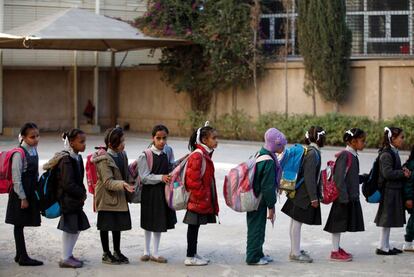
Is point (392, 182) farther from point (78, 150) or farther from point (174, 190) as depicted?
point (78, 150)

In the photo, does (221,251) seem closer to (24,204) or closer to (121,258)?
(121,258)

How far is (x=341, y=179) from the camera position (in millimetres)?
8648

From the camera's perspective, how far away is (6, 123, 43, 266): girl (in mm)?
8203

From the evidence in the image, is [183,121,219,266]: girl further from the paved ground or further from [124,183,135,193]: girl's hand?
[124,183,135,193]: girl's hand

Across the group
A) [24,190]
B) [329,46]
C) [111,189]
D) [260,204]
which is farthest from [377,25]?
[24,190]

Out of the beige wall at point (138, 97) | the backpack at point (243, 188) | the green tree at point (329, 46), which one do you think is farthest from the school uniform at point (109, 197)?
the beige wall at point (138, 97)

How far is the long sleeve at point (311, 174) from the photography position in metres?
8.58

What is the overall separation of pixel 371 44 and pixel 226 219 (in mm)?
12243

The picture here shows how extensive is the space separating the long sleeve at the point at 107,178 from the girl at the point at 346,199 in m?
2.25

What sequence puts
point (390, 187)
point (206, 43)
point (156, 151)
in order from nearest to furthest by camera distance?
1. point (156, 151)
2. point (390, 187)
3. point (206, 43)

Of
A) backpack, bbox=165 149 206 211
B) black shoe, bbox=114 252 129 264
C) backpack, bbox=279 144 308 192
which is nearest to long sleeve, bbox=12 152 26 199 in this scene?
black shoe, bbox=114 252 129 264

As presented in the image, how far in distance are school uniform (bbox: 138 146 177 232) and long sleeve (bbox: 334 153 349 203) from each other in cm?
174

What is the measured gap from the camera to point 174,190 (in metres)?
8.34

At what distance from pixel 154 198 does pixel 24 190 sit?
4.23 feet
